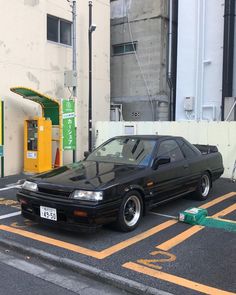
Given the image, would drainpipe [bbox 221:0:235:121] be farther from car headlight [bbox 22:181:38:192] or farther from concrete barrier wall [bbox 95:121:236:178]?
car headlight [bbox 22:181:38:192]

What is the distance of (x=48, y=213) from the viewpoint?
18.0 ft

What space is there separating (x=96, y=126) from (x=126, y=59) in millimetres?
4238

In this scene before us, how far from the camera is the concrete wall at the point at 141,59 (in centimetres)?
1548

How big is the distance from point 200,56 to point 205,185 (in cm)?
820

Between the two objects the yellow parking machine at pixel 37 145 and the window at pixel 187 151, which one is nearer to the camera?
the window at pixel 187 151

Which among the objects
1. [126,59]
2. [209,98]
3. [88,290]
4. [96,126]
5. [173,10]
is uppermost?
[173,10]

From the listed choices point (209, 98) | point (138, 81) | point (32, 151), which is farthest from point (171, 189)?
point (138, 81)

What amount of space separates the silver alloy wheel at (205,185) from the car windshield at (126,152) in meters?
1.65

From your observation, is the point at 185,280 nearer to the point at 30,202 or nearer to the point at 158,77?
the point at 30,202

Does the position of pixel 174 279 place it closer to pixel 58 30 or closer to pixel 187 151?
pixel 187 151

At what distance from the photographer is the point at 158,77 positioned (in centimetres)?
1552

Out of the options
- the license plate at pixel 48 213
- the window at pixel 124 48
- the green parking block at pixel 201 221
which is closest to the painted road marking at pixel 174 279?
the license plate at pixel 48 213

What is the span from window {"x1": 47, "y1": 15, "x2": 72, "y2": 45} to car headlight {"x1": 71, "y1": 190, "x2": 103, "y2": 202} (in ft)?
27.4

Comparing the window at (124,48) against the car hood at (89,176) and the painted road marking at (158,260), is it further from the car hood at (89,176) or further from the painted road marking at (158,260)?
the painted road marking at (158,260)
